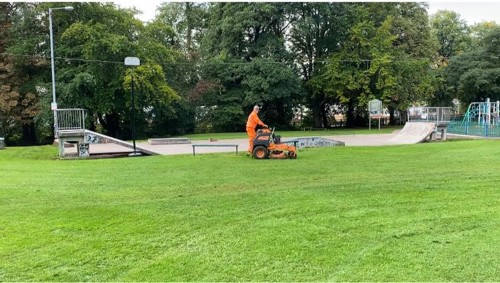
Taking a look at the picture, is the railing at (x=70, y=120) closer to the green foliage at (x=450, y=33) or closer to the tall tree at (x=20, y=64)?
the tall tree at (x=20, y=64)

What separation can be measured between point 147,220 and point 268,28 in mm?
32790

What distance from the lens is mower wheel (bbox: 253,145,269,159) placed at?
1313 centimetres

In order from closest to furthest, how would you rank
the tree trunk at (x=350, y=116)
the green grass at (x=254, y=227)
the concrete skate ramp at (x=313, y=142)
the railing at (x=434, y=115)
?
the green grass at (x=254, y=227) < the concrete skate ramp at (x=313, y=142) < the railing at (x=434, y=115) < the tree trunk at (x=350, y=116)

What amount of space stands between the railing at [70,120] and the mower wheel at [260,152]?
762 centimetres

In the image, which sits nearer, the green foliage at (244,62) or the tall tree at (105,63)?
the tall tree at (105,63)

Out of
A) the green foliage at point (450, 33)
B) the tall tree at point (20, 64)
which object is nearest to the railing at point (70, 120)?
the tall tree at point (20, 64)

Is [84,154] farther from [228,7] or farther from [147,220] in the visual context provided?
[228,7]

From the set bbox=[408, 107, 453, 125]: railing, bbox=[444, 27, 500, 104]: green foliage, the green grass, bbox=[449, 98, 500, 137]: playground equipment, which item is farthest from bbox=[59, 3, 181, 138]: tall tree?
bbox=[444, 27, 500, 104]: green foliage

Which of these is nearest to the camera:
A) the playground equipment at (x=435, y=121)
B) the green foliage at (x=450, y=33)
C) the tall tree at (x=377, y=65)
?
the playground equipment at (x=435, y=121)

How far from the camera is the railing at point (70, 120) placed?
1661 centimetres

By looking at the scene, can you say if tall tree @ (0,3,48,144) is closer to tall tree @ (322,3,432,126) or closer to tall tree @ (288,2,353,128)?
tall tree @ (288,2,353,128)

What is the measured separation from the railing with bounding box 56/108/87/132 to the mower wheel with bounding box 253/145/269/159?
7624 millimetres

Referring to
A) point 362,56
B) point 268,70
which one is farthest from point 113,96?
point 362,56

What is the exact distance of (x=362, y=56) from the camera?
36.6 meters
